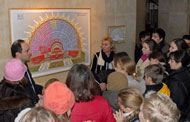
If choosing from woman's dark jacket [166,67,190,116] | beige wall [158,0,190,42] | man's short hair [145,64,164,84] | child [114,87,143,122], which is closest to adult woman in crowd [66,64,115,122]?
child [114,87,143,122]

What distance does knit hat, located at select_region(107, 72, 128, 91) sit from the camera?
2.96m

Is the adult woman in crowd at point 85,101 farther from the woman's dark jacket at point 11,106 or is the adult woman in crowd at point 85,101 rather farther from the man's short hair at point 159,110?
the man's short hair at point 159,110

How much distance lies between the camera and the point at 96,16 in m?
5.59

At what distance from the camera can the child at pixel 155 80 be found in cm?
320

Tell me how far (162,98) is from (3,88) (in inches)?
67.2

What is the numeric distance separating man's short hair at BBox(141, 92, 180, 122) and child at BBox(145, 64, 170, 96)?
134 cm

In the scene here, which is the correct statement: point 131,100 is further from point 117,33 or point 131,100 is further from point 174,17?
point 174,17

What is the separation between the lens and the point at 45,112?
1.69 meters

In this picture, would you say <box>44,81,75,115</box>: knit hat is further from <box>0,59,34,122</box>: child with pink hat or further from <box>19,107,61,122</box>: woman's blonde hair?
<box>0,59,34,122</box>: child with pink hat

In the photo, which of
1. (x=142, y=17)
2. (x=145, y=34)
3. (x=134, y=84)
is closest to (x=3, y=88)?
(x=134, y=84)

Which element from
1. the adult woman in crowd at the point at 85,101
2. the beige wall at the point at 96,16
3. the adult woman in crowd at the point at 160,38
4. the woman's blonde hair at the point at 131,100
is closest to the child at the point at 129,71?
the woman's blonde hair at the point at 131,100

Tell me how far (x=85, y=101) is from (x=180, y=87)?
1.62m

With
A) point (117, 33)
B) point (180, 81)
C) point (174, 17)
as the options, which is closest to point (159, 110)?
point (180, 81)

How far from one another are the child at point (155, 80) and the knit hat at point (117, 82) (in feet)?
1.43
